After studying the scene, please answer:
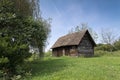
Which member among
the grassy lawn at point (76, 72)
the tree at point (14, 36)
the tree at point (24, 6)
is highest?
the tree at point (24, 6)

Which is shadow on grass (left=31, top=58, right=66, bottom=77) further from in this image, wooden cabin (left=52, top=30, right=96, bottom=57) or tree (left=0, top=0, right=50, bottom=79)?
wooden cabin (left=52, top=30, right=96, bottom=57)

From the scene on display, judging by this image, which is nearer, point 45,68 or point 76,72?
point 76,72

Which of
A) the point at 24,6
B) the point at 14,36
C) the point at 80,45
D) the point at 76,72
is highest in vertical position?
the point at 24,6

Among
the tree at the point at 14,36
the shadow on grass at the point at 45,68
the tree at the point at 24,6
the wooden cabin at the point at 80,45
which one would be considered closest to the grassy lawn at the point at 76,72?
the shadow on grass at the point at 45,68

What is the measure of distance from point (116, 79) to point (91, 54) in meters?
37.5

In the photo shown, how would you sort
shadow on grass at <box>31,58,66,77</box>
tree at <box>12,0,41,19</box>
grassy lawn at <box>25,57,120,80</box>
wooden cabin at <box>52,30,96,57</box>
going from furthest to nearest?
wooden cabin at <box>52,30,96,57</box> < tree at <box>12,0,41,19</box> < shadow on grass at <box>31,58,66,77</box> < grassy lawn at <box>25,57,120,80</box>

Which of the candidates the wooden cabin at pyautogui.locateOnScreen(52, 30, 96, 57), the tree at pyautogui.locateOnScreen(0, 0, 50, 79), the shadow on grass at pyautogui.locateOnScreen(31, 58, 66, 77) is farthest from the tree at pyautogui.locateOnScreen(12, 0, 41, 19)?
the wooden cabin at pyautogui.locateOnScreen(52, 30, 96, 57)

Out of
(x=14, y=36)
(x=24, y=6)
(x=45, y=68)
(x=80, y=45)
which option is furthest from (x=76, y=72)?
(x=80, y=45)

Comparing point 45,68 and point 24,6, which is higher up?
point 24,6

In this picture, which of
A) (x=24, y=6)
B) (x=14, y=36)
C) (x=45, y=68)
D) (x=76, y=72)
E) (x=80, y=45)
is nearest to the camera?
(x=76, y=72)

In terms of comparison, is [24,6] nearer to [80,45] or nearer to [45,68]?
[45,68]

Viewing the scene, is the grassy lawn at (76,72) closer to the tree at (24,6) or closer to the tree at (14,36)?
the tree at (14,36)

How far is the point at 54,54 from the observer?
65.4m

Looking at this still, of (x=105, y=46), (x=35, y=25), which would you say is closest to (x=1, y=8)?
(x=35, y=25)
